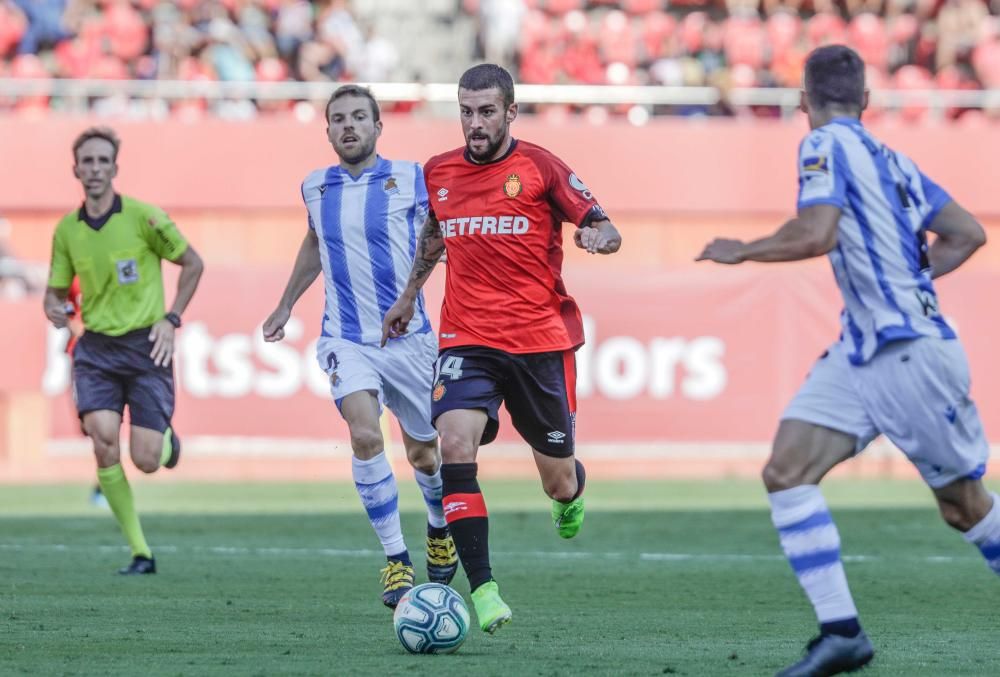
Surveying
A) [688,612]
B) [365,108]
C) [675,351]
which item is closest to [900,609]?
[688,612]

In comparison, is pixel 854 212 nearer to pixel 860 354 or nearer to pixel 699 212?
pixel 860 354

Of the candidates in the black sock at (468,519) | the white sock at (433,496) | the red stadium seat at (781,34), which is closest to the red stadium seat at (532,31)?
the red stadium seat at (781,34)

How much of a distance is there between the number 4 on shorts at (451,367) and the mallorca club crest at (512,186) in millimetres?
758

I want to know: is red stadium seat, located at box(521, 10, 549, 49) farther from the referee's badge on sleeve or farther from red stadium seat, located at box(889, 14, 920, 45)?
the referee's badge on sleeve

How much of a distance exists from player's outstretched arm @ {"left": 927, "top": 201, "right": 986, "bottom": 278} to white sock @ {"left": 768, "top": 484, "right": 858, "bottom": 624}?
1.03 metres

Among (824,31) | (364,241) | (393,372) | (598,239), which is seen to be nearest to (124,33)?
(824,31)

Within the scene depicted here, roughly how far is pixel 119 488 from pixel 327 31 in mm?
13700

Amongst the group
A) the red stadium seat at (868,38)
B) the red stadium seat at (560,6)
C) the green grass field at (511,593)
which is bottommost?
the green grass field at (511,593)

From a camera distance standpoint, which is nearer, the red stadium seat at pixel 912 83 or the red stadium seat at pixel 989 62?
the red stadium seat at pixel 912 83

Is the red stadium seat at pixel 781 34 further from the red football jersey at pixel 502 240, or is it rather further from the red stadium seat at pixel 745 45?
the red football jersey at pixel 502 240

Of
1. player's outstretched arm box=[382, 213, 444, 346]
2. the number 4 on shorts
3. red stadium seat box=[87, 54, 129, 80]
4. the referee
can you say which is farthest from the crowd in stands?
the number 4 on shorts

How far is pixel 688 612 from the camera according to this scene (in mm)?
8195

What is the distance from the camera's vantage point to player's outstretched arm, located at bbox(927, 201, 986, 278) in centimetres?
625

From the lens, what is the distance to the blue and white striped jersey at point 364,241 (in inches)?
337
